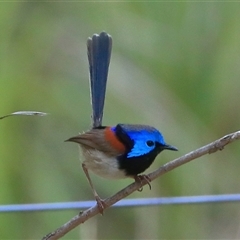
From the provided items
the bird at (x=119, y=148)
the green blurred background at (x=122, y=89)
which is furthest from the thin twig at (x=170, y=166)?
the green blurred background at (x=122, y=89)

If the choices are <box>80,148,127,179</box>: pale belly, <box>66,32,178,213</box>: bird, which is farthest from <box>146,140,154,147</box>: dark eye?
<box>80,148,127,179</box>: pale belly

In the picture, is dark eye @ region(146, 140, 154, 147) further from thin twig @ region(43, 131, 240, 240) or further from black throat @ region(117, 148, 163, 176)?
thin twig @ region(43, 131, 240, 240)

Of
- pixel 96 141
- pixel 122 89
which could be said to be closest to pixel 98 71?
pixel 96 141

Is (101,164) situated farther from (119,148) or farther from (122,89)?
(122,89)

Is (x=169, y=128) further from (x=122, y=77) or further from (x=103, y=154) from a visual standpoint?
(x=103, y=154)

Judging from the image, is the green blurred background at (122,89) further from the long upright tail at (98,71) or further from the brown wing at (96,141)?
the brown wing at (96,141)

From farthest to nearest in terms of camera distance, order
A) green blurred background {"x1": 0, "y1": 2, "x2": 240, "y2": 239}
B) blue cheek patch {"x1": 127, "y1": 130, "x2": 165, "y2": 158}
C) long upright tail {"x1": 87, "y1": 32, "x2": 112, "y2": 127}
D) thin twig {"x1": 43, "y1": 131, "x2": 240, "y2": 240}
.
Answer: green blurred background {"x1": 0, "y1": 2, "x2": 240, "y2": 239}, long upright tail {"x1": 87, "y1": 32, "x2": 112, "y2": 127}, blue cheek patch {"x1": 127, "y1": 130, "x2": 165, "y2": 158}, thin twig {"x1": 43, "y1": 131, "x2": 240, "y2": 240}

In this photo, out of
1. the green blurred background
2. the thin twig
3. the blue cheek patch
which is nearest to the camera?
the thin twig

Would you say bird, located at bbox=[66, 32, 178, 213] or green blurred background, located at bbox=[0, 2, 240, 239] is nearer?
bird, located at bbox=[66, 32, 178, 213]

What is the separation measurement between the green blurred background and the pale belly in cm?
62

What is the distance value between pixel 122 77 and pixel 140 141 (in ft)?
2.64

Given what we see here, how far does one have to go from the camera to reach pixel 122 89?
222cm

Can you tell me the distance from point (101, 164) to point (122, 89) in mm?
767

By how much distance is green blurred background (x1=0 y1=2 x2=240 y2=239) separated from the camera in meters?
2.19
